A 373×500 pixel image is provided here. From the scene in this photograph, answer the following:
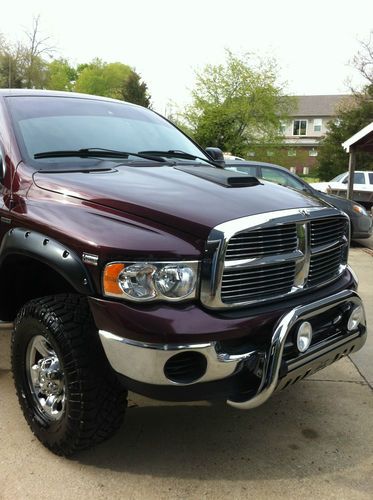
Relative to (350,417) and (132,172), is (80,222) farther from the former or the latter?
(350,417)

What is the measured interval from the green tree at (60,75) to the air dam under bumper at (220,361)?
53.5 m

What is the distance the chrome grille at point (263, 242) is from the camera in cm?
238

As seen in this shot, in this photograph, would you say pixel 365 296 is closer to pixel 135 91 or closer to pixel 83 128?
pixel 83 128

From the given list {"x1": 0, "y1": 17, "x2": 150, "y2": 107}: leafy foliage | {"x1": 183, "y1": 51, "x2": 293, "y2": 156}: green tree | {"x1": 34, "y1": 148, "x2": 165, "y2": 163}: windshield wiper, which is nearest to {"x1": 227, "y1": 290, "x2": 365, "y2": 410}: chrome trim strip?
{"x1": 34, "y1": 148, "x2": 165, "y2": 163}: windshield wiper

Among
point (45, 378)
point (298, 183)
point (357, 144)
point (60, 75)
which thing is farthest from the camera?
point (60, 75)

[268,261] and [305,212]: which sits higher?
[305,212]

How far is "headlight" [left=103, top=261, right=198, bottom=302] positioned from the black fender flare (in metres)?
0.13

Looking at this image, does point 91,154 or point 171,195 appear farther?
point 91,154

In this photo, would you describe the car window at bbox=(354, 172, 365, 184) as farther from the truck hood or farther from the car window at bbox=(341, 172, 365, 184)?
the truck hood

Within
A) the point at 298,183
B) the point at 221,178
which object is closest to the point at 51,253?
the point at 221,178

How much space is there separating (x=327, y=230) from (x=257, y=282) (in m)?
0.70

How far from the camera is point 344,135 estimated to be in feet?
122

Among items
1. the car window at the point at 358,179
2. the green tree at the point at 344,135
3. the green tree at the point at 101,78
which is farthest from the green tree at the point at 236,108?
the green tree at the point at 101,78

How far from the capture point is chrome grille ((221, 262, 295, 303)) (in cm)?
239
